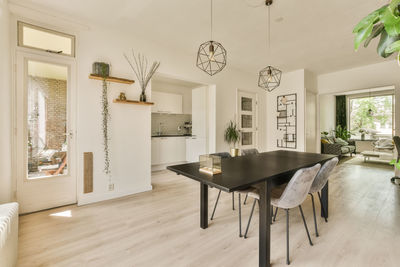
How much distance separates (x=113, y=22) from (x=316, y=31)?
3239 mm

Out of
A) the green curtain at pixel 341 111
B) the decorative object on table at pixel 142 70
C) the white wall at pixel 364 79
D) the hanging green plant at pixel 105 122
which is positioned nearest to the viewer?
the hanging green plant at pixel 105 122

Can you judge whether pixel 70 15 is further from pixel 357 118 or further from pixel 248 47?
pixel 357 118

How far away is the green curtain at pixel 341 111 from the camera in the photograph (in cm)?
831

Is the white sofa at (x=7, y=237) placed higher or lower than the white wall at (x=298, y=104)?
lower

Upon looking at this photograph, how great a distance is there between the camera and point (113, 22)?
2.78 meters

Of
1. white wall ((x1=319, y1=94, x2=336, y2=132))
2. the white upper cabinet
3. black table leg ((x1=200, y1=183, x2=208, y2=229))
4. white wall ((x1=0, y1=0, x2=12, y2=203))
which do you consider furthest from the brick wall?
white wall ((x1=319, y1=94, x2=336, y2=132))

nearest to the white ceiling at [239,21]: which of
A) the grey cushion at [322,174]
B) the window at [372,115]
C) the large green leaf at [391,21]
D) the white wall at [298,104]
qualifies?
the white wall at [298,104]

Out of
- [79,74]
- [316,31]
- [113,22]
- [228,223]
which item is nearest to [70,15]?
[113,22]

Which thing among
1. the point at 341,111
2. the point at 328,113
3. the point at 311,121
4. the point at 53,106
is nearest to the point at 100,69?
the point at 53,106

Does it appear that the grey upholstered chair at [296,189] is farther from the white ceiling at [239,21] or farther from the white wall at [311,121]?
the white wall at [311,121]

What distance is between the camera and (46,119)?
8.46ft

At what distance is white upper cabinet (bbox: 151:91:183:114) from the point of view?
5043 mm

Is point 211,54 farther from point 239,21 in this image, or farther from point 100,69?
point 100,69

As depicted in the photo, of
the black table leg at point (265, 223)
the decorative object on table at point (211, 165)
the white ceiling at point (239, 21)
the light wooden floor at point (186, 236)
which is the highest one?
the white ceiling at point (239, 21)
